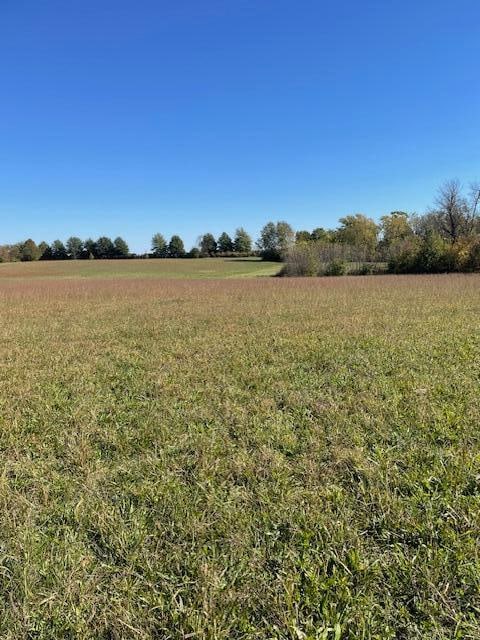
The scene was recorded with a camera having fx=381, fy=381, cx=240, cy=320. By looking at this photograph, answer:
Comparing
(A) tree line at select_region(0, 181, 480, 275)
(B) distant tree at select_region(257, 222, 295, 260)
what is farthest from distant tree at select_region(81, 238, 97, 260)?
(B) distant tree at select_region(257, 222, 295, 260)

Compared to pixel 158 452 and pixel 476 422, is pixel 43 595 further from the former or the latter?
pixel 476 422

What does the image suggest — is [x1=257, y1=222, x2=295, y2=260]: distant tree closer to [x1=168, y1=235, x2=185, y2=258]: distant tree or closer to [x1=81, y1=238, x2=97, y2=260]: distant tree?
[x1=168, y1=235, x2=185, y2=258]: distant tree

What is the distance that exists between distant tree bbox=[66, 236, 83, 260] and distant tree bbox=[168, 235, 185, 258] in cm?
2334

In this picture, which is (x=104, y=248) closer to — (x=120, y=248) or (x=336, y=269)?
(x=120, y=248)

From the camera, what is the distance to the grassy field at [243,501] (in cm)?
187

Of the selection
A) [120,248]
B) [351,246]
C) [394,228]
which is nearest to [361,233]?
[394,228]

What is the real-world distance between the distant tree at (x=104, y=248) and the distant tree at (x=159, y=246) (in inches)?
424

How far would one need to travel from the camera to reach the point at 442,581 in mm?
1994

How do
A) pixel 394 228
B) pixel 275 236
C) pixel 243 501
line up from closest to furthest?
pixel 243 501 → pixel 394 228 → pixel 275 236

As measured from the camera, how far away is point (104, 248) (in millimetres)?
99812

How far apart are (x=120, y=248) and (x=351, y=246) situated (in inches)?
2622

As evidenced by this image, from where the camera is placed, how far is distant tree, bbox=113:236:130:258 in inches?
3930

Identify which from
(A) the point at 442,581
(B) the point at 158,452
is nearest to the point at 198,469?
(B) the point at 158,452

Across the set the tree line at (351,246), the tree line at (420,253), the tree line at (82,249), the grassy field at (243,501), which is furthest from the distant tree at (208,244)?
the grassy field at (243,501)
